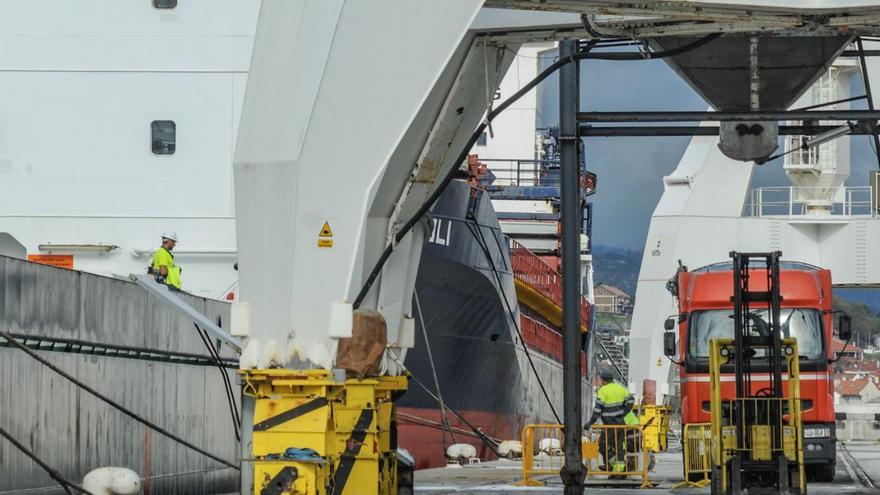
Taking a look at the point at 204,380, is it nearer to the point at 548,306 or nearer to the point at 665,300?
the point at 548,306

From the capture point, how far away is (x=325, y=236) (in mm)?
9852

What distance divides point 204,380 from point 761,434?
5690 millimetres

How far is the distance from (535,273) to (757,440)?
69.3 feet

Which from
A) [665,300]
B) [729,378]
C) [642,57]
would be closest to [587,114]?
[642,57]

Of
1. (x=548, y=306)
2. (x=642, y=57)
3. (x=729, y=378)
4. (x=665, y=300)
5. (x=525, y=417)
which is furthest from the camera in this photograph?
(x=665, y=300)

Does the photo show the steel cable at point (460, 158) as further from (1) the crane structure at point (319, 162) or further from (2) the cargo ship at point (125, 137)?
(2) the cargo ship at point (125, 137)

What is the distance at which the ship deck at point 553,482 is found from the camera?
15.3 metres

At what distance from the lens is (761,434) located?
540 inches

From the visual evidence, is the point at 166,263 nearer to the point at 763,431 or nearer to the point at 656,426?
the point at 763,431

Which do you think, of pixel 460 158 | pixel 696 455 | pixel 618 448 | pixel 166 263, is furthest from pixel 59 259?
pixel 460 158

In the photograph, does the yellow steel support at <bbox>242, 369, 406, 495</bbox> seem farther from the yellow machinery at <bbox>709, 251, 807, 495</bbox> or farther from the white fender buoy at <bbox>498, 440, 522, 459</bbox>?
the white fender buoy at <bbox>498, 440, 522, 459</bbox>

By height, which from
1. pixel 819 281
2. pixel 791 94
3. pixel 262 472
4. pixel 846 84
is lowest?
pixel 262 472

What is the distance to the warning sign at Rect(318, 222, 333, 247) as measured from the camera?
32.3ft

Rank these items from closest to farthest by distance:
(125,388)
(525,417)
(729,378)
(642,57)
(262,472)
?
(262,472), (642,57), (125,388), (729,378), (525,417)
